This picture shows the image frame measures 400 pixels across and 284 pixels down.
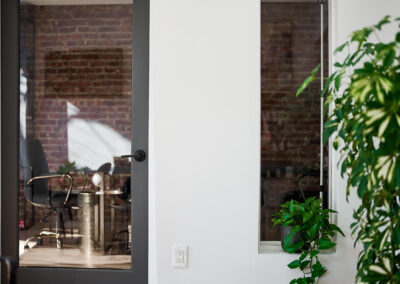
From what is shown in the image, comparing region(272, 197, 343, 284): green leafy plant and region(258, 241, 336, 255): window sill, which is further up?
region(272, 197, 343, 284): green leafy plant

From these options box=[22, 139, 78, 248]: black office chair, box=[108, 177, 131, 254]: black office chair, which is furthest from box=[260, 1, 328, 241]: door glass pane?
box=[22, 139, 78, 248]: black office chair

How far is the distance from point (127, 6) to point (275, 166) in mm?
1461

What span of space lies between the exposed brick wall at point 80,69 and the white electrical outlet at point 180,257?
2.72 feet

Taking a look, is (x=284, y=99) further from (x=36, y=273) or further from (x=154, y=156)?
(x=36, y=273)

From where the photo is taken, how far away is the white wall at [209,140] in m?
2.56

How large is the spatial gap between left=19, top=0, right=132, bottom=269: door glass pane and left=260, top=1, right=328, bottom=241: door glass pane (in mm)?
916

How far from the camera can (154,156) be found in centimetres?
260

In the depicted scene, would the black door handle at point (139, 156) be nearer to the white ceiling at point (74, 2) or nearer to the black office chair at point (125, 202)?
the black office chair at point (125, 202)

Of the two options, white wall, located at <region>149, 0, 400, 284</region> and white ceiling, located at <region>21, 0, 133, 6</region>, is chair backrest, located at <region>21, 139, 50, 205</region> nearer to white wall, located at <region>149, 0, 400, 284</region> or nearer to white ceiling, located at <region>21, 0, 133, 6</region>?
white wall, located at <region>149, 0, 400, 284</region>

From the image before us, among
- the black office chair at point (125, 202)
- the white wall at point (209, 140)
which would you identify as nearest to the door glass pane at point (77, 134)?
the black office chair at point (125, 202)

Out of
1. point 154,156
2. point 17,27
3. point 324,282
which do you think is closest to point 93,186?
point 154,156

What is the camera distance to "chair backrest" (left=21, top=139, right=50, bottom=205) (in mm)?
2828

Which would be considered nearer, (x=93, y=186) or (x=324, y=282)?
(x=324, y=282)

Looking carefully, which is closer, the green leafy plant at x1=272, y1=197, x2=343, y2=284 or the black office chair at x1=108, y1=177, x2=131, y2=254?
the green leafy plant at x1=272, y1=197, x2=343, y2=284
